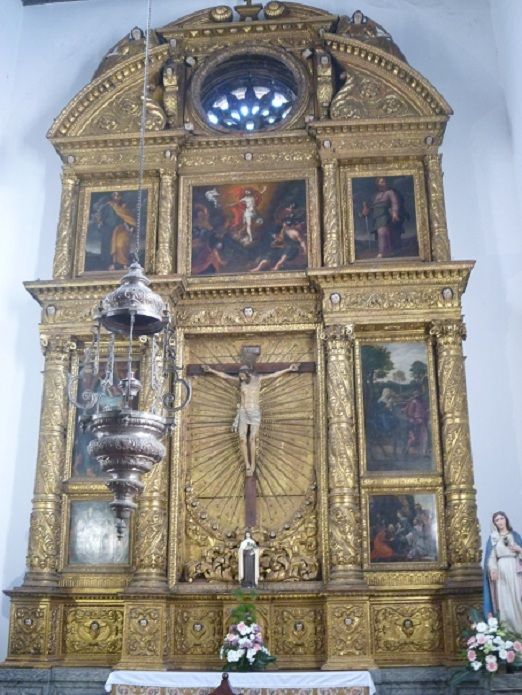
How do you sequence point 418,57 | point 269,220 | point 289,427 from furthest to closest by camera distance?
point 418,57 < point 269,220 < point 289,427

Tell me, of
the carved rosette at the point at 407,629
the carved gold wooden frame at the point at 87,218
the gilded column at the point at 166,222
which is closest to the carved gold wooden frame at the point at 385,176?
the gilded column at the point at 166,222

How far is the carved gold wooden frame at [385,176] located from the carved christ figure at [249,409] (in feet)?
6.00

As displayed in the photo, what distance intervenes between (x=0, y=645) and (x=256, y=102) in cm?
810

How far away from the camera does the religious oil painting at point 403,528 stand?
10422 millimetres

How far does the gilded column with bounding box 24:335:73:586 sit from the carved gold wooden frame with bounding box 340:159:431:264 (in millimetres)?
3869

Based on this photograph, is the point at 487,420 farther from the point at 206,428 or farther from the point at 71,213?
the point at 71,213

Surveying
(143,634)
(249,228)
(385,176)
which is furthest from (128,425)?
(385,176)

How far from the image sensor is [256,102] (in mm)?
13250

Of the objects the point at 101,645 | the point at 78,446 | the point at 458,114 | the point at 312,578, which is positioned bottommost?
the point at 101,645

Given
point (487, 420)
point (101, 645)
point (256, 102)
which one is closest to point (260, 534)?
point (101, 645)

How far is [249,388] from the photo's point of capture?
11.3 metres

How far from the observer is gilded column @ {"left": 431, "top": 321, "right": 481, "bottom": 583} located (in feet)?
33.4

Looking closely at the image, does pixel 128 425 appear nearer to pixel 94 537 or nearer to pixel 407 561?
pixel 94 537

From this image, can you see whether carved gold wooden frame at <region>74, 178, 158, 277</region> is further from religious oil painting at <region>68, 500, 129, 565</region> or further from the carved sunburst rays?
religious oil painting at <region>68, 500, 129, 565</region>
